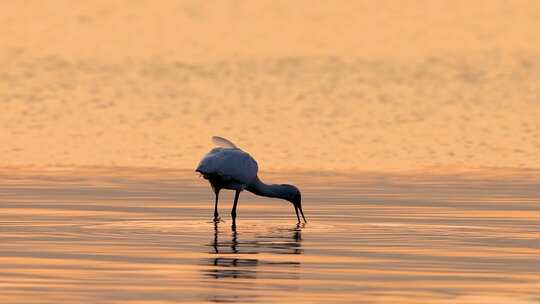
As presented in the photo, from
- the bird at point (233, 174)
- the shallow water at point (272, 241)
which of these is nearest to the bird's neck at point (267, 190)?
the bird at point (233, 174)

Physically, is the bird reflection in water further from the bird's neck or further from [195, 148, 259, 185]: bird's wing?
the bird's neck

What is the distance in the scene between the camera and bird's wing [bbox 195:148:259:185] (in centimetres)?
3178

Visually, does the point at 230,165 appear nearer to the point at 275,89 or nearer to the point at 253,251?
the point at 253,251

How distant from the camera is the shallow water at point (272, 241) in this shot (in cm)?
2225

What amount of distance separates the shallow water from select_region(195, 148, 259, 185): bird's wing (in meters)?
0.66

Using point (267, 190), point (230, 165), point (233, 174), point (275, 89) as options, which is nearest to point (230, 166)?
point (230, 165)

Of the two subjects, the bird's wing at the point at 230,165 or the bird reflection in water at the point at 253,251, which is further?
the bird's wing at the point at 230,165

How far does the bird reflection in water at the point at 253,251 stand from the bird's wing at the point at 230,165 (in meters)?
1.04

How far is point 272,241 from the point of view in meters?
28.4

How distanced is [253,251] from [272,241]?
5.34 ft

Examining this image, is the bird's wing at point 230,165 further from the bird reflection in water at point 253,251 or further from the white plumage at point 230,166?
the bird reflection in water at point 253,251

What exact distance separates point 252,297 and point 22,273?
305 cm

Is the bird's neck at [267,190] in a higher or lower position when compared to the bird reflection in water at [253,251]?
higher

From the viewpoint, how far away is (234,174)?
3209 cm
